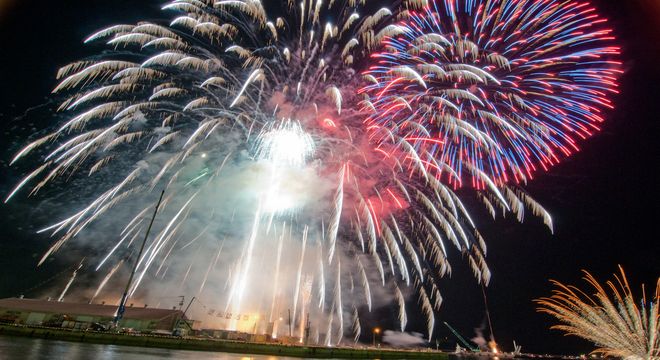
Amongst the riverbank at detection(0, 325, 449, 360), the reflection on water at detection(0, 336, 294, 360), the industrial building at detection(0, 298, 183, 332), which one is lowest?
the reflection on water at detection(0, 336, 294, 360)

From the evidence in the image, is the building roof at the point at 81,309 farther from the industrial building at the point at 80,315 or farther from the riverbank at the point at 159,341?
the riverbank at the point at 159,341

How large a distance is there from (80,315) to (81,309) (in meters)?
2.92

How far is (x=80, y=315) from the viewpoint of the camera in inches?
1900

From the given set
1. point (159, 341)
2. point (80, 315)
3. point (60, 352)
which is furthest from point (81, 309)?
point (60, 352)

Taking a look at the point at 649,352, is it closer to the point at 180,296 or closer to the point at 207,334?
the point at 207,334

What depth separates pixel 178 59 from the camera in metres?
22.3

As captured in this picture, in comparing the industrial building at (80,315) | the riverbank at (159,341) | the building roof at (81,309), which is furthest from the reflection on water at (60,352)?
the building roof at (81,309)

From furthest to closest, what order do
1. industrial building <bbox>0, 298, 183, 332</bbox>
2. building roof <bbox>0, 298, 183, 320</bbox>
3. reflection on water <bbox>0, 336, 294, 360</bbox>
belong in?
building roof <bbox>0, 298, 183, 320</bbox> < industrial building <bbox>0, 298, 183, 332</bbox> < reflection on water <bbox>0, 336, 294, 360</bbox>

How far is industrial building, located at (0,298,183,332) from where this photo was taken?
4738 centimetres

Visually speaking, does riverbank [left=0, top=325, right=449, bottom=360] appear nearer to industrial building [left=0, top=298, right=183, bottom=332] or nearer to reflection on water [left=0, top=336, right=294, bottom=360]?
reflection on water [left=0, top=336, right=294, bottom=360]

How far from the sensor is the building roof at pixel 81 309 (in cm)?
4891

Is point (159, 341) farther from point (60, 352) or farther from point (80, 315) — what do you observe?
point (80, 315)

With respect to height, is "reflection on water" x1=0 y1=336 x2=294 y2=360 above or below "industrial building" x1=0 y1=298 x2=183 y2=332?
below

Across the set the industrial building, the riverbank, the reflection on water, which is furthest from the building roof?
the reflection on water
